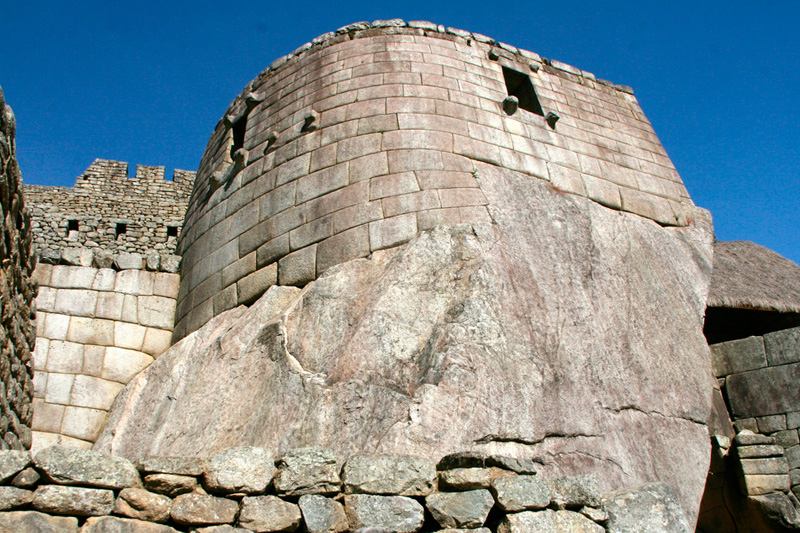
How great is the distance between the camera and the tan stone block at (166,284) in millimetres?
6496

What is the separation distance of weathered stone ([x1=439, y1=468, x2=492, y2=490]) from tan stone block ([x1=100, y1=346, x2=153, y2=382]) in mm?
3769

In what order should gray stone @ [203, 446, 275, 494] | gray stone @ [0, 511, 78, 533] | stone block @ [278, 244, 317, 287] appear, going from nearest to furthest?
gray stone @ [0, 511, 78, 533], gray stone @ [203, 446, 275, 494], stone block @ [278, 244, 317, 287]

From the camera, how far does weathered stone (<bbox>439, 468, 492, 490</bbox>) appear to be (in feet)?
9.96

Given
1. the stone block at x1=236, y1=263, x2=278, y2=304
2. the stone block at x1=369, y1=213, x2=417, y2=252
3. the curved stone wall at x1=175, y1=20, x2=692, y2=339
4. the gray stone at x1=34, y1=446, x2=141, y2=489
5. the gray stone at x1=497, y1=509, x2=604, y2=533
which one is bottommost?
the gray stone at x1=497, y1=509, x2=604, y2=533

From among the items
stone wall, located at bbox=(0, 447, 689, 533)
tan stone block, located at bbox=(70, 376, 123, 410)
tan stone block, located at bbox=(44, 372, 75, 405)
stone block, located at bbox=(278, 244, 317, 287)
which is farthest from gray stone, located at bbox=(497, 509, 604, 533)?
tan stone block, located at bbox=(44, 372, 75, 405)

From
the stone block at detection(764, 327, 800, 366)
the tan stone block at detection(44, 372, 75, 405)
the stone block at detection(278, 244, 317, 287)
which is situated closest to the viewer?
the stone block at detection(278, 244, 317, 287)

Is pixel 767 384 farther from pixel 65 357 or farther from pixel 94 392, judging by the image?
pixel 65 357

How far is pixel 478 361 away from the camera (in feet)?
13.3

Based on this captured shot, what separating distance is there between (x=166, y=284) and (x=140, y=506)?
165 inches

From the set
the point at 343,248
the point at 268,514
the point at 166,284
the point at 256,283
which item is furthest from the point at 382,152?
the point at 268,514

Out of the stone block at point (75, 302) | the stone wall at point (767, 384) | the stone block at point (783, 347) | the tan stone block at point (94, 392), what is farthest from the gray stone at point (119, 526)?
the stone block at point (783, 347)

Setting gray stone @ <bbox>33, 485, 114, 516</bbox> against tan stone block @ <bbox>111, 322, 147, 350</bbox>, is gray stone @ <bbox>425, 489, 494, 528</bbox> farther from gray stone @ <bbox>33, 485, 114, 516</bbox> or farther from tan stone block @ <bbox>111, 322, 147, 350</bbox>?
tan stone block @ <bbox>111, 322, 147, 350</bbox>

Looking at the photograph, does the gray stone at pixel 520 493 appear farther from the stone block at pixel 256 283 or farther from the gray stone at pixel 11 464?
the stone block at pixel 256 283

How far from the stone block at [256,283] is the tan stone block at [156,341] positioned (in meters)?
1.07
